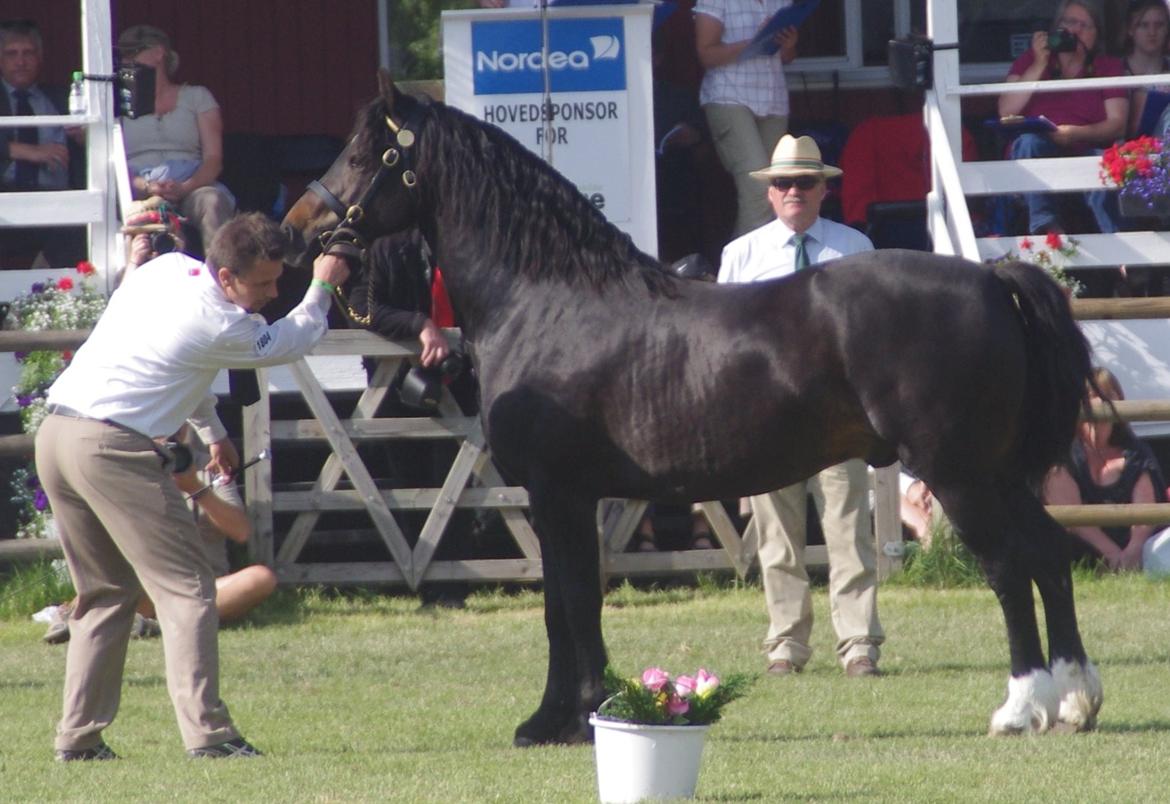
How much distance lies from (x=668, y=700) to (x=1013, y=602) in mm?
1610

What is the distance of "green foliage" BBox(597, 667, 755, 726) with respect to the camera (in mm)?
5160

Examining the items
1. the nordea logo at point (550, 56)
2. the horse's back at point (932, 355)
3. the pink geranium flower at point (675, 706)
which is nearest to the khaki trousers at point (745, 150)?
the nordea logo at point (550, 56)

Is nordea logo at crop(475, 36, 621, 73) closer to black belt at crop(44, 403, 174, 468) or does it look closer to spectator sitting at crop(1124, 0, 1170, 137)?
spectator sitting at crop(1124, 0, 1170, 137)

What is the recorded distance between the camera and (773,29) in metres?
11.1

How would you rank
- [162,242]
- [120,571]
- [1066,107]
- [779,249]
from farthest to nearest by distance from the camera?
[1066,107] → [162,242] → [779,249] → [120,571]

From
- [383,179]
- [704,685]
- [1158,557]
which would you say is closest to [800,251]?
[383,179]

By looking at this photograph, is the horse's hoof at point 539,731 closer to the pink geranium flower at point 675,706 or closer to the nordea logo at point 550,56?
the pink geranium flower at point 675,706

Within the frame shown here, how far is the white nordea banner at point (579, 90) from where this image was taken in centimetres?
1030

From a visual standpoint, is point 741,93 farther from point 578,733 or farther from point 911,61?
point 578,733

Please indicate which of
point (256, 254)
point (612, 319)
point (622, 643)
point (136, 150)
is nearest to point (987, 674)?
point (622, 643)

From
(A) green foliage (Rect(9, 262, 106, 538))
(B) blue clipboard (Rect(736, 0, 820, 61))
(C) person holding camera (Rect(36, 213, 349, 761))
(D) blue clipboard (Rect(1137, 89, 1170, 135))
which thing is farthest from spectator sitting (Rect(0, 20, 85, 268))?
(D) blue clipboard (Rect(1137, 89, 1170, 135))

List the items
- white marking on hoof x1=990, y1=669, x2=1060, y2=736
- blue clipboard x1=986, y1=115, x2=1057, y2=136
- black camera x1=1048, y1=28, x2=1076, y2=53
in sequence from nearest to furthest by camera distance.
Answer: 1. white marking on hoof x1=990, y1=669, x2=1060, y2=736
2. blue clipboard x1=986, y1=115, x2=1057, y2=136
3. black camera x1=1048, y1=28, x2=1076, y2=53

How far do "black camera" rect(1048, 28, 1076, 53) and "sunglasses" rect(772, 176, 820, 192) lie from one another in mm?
3780

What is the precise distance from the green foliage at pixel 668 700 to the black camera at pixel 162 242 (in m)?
4.04
